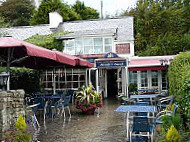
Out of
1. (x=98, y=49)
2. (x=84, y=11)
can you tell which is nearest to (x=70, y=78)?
(x=98, y=49)

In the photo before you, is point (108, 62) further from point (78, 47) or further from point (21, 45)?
point (21, 45)

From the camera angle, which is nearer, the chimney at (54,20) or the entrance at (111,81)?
the chimney at (54,20)

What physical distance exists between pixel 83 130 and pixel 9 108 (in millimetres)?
2751

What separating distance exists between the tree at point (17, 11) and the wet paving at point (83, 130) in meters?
33.9

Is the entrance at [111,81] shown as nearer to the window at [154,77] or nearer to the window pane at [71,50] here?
the window pane at [71,50]

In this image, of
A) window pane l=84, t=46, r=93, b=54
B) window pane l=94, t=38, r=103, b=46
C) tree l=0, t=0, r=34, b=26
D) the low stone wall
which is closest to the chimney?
window pane l=84, t=46, r=93, b=54

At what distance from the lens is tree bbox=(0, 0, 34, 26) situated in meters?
40.8

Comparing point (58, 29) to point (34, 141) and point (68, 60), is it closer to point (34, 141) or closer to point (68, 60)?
point (68, 60)

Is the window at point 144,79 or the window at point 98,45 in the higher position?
the window at point 98,45

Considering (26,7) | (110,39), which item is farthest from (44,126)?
(26,7)

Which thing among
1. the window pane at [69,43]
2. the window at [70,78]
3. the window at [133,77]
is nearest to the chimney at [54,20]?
the window pane at [69,43]

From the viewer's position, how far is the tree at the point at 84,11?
136ft

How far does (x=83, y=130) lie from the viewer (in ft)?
26.7

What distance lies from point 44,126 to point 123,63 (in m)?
8.29
